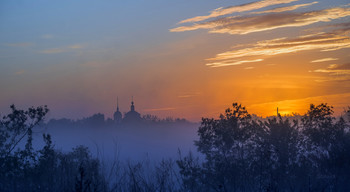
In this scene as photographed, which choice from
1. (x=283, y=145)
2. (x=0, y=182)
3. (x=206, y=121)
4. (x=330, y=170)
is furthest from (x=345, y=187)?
(x=0, y=182)

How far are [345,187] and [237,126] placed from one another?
1260 centimetres

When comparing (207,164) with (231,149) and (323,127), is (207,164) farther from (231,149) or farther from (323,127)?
(323,127)

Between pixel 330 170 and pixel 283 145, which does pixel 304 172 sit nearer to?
pixel 330 170

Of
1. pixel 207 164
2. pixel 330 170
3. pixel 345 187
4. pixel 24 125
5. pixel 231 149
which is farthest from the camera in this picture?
pixel 231 149

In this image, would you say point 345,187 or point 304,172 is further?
point 304,172

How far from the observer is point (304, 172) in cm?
2247

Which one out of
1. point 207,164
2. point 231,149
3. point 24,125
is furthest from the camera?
point 231,149

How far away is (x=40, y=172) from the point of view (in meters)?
17.5

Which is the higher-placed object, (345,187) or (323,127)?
(323,127)

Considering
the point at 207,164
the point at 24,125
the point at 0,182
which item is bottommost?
the point at 207,164

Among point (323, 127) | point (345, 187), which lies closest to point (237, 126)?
point (323, 127)

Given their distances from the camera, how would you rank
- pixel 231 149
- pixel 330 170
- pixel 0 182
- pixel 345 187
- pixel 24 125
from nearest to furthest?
1. pixel 0 182
2. pixel 345 187
3. pixel 24 125
4. pixel 330 170
5. pixel 231 149

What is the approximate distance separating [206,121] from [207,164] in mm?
4874

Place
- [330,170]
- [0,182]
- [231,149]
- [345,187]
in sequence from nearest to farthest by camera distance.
Answer: [0,182] → [345,187] → [330,170] → [231,149]
